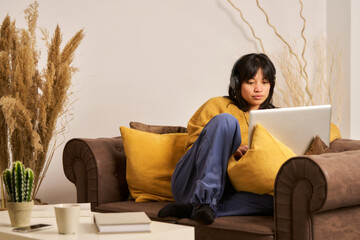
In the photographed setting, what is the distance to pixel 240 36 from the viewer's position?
4.33 m

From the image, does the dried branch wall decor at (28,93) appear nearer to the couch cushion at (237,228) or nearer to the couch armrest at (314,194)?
the couch cushion at (237,228)

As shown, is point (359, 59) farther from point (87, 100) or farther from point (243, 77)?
point (87, 100)

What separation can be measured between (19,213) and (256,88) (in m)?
1.52

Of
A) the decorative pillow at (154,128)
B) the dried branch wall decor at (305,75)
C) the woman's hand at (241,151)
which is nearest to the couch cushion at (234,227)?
the woman's hand at (241,151)

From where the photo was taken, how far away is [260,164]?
2.21 meters

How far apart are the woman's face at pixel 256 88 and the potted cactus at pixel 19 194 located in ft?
4.70

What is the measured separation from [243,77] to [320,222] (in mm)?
1110

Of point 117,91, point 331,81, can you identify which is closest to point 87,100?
point 117,91

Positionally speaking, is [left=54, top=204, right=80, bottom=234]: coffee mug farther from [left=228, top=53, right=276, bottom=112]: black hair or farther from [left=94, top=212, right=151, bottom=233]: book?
[left=228, top=53, right=276, bottom=112]: black hair

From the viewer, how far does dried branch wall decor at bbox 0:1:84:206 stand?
281cm

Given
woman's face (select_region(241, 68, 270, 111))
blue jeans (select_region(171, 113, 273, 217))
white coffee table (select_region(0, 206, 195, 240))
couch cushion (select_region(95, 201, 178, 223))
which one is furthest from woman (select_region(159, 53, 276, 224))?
white coffee table (select_region(0, 206, 195, 240))

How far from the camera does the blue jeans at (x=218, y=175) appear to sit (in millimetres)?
2251

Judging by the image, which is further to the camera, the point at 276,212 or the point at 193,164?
the point at 193,164

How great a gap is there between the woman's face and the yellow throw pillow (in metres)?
0.55
